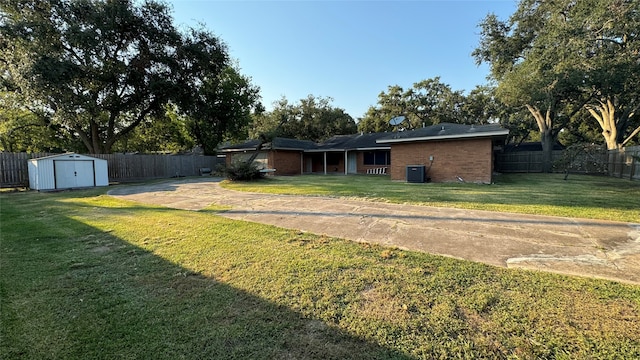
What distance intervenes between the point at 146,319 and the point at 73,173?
50.0 feet

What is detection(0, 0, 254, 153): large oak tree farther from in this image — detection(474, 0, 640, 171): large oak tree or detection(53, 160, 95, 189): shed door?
detection(474, 0, 640, 171): large oak tree

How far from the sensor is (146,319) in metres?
2.29

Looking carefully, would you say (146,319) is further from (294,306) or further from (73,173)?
(73,173)

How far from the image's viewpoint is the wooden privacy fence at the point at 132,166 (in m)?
12.9

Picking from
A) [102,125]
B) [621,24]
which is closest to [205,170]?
[102,125]

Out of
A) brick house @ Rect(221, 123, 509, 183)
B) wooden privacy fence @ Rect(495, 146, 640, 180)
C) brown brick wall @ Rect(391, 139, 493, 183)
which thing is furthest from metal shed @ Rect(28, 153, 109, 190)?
wooden privacy fence @ Rect(495, 146, 640, 180)

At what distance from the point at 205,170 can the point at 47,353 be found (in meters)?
22.0

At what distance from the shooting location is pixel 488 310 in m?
2.36

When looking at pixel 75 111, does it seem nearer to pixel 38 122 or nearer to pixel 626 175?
pixel 38 122

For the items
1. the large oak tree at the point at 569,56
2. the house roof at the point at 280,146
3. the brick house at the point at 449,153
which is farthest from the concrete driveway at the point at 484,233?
the house roof at the point at 280,146

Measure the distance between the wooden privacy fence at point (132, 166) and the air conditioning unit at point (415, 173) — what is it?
17057 mm

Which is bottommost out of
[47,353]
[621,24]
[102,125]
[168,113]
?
[47,353]

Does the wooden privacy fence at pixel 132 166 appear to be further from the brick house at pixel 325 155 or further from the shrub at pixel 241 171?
the shrub at pixel 241 171

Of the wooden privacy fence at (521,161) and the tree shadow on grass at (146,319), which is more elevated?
the wooden privacy fence at (521,161)
